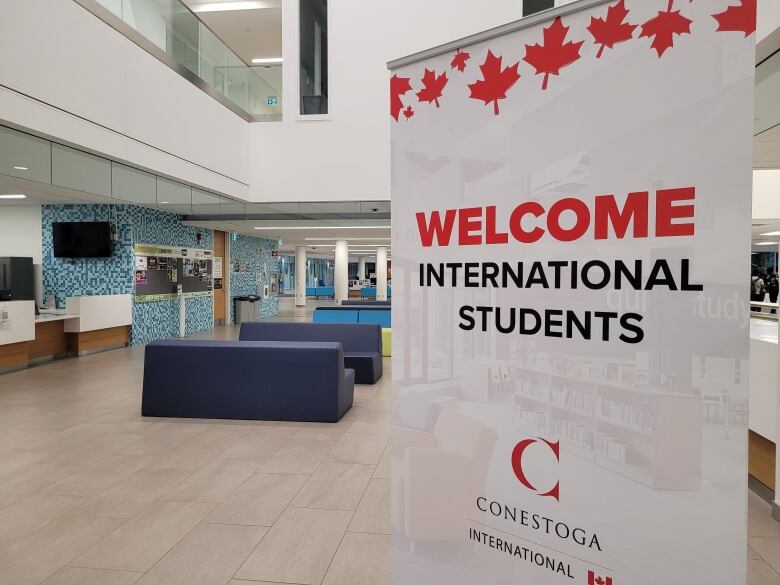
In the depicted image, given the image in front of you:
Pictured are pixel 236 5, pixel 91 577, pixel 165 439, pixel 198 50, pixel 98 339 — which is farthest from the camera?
pixel 236 5

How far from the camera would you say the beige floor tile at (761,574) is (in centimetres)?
257

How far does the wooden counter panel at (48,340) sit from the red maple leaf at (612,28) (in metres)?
10.5

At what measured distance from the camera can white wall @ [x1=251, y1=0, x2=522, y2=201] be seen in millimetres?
9906

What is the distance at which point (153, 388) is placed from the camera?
224 inches

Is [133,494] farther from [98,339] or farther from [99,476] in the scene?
[98,339]

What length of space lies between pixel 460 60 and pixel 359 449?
12.2 feet

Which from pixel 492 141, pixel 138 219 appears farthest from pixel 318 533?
pixel 138 219

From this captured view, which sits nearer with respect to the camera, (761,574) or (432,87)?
(432,87)

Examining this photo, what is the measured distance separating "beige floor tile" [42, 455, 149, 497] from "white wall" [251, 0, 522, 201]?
7.28 meters

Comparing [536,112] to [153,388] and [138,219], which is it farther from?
[138,219]

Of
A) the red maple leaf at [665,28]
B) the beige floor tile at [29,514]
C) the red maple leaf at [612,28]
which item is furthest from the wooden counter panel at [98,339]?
the red maple leaf at [665,28]

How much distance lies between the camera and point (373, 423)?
5.47 m

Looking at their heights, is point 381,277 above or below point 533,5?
below

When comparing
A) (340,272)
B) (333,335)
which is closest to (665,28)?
(333,335)
